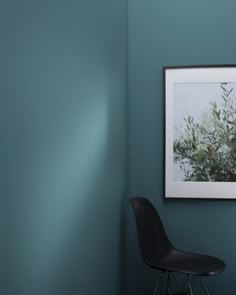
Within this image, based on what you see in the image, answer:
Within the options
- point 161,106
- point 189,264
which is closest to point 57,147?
point 189,264

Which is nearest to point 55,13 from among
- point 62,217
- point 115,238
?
point 62,217

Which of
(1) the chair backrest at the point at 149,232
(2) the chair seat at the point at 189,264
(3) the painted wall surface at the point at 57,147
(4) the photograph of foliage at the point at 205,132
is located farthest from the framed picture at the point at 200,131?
(3) the painted wall surface at the point at 57,147

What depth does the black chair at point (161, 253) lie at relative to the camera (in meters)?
2.43

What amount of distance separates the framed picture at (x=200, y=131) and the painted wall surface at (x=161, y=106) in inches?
2.9

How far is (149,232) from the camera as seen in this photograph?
9.03 ft

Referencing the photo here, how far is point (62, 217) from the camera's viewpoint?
148cm

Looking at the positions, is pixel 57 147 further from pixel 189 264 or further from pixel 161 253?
pixel 161 253

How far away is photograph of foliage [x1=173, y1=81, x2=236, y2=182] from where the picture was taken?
3021mm

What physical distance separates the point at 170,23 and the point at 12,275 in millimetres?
2507

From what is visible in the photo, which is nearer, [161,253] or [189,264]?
[189,264]

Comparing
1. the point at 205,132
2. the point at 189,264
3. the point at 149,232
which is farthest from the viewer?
the point at 205,132

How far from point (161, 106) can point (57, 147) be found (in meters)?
1.81

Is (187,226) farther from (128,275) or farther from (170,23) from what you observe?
(170,23)

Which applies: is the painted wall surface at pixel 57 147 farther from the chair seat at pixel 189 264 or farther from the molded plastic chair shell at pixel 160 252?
the chair seat at pixel 189 264
